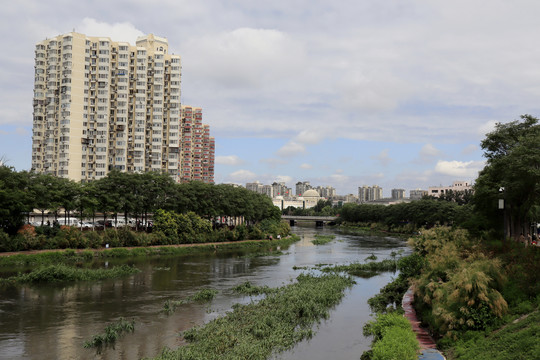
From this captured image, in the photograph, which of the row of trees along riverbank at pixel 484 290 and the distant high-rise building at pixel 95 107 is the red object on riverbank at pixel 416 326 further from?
the distant high-rise building at pixel 95 107

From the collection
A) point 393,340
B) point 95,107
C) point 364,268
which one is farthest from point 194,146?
point 393,340

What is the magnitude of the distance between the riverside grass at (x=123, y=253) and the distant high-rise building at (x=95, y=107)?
139ft

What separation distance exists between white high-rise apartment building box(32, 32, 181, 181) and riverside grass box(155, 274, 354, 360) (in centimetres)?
8912

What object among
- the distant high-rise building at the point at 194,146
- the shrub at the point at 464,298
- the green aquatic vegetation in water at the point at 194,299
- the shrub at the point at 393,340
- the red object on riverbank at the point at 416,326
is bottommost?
the green aquatic vegetation in water at the point at 194,299

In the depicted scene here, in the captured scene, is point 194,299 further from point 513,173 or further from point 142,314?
point 513,173

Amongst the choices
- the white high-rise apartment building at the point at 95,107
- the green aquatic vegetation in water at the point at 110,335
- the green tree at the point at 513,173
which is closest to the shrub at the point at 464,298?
the green tree at the point at 513,173

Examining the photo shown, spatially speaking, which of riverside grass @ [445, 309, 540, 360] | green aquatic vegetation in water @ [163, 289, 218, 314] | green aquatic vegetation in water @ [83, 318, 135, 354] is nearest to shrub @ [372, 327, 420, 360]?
riverside grass @ [445, 309, 540, 360]

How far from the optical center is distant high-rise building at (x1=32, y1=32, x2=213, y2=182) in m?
111

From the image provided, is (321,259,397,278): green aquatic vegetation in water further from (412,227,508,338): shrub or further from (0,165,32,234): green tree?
(0,165,32,234): green tree

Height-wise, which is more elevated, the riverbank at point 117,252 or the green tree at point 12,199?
the green tree at point 12,199

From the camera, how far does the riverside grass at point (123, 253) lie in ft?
160

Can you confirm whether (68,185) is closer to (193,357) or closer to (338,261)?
(338,261)

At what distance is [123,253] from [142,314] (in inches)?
1277

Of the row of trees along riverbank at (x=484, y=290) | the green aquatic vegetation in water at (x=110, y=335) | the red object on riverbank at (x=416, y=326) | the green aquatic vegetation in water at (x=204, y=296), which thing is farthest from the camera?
the green aquatic vegetation in water at (x=204, y=296)
